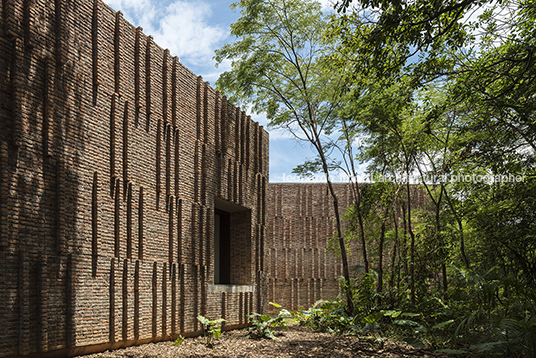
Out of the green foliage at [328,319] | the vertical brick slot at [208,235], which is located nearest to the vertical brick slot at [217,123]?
the vertical brick slot at [208,235]

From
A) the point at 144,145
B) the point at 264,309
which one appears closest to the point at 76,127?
the point at 144,145

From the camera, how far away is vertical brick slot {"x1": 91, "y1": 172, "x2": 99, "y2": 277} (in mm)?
7344

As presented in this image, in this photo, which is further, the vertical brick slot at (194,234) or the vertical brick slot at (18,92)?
the vertical brick slot at (194,234)

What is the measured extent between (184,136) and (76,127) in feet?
11.1

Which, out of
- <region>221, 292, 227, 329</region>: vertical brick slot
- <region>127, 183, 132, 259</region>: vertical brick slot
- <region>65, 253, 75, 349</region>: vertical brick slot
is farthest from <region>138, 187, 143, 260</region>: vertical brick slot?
<region>221, 292, 227, 329</region>: vertical brick slot

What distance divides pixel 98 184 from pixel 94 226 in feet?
2.53

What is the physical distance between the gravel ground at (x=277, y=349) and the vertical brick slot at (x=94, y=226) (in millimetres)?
1543

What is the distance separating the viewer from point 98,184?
25.0 feet

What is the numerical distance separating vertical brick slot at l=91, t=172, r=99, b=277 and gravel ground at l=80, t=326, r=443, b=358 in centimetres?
154

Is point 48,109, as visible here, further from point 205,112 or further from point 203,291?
point 203,291

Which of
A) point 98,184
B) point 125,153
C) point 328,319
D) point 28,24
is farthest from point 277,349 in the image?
point 28,24

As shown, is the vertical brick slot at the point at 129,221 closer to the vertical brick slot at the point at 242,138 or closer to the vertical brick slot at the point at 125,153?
the vertical brick slot at the point at 125,153

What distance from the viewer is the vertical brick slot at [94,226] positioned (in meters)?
7.34

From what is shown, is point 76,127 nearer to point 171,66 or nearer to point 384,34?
point 171,66
